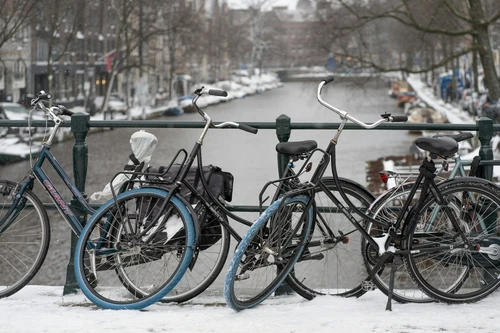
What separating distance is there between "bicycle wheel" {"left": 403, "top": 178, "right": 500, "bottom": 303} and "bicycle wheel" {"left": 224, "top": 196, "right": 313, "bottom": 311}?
518 mm

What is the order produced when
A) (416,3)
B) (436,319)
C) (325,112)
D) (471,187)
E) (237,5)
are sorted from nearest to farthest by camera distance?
(436,319), (471,187), (416,3), (325,112), (237,5)

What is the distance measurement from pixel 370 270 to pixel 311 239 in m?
0.33

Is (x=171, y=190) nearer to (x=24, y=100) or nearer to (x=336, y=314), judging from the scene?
(x=336, y=314)

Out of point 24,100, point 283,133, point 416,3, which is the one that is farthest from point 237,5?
point 283,133

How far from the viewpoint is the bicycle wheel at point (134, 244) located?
424 centimetres

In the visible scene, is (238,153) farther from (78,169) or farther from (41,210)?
(41,210)

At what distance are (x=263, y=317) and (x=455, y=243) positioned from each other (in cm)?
103

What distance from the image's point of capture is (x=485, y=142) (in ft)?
15.8

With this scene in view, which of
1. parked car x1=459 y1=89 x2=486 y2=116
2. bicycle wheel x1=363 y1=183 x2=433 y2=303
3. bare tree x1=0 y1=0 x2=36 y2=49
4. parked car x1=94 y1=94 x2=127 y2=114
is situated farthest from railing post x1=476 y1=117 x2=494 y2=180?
parked car x1=94 y1=94 x2=127 y2=114

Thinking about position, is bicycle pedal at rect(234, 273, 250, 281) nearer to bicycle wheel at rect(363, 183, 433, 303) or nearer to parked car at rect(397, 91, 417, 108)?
bicycle wheel at rect(363, 183, 433, 303)

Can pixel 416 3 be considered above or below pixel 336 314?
above

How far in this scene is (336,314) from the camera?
416cm

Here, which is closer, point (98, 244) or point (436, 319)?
point (436, 319)

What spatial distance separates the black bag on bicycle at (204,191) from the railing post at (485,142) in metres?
1.37
